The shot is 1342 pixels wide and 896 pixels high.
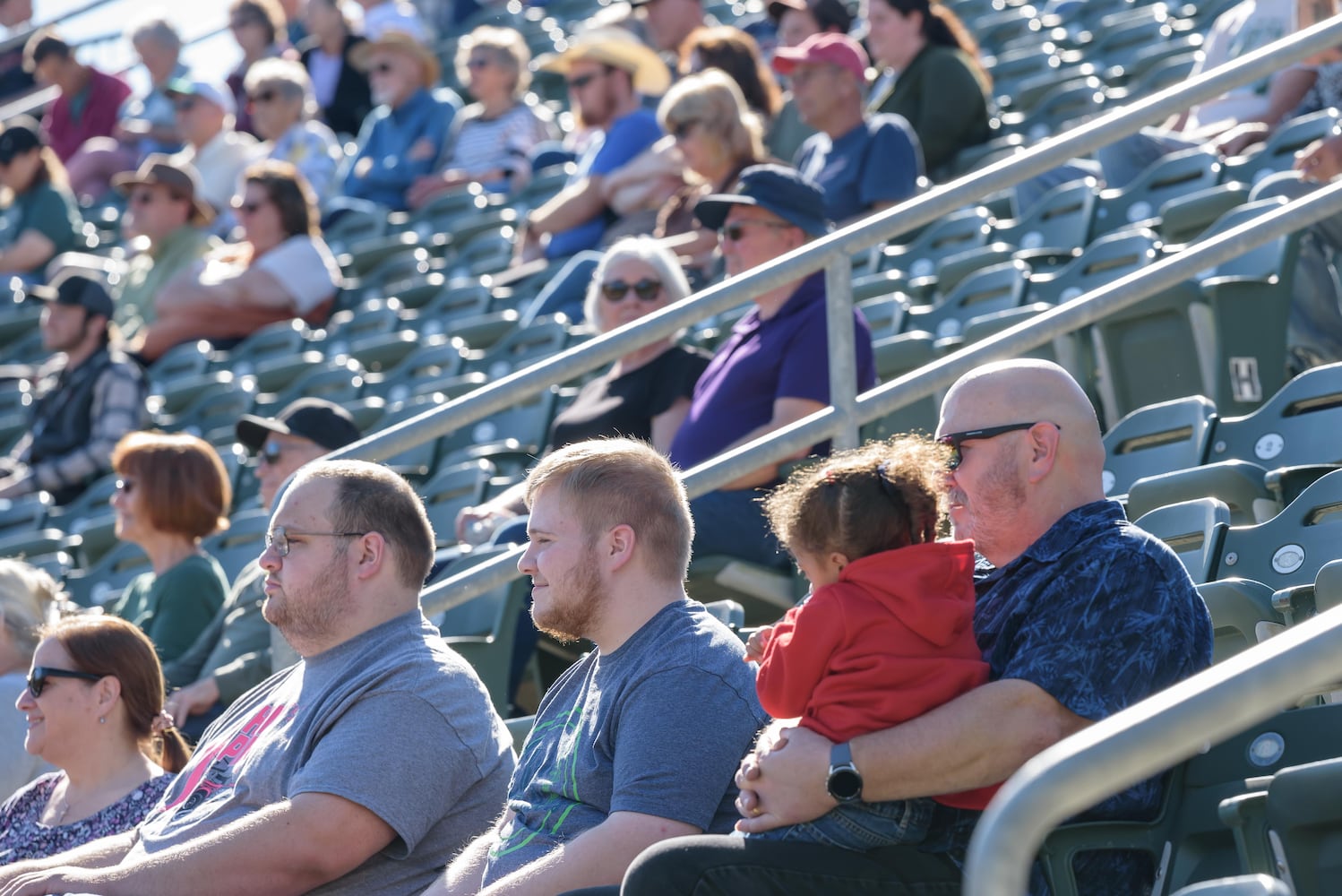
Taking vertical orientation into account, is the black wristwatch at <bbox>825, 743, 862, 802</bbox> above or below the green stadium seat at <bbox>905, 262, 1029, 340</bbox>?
above

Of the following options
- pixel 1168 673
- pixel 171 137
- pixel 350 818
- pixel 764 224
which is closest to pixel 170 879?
pixel 350 818

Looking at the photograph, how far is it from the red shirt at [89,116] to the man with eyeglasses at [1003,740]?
11.0 m

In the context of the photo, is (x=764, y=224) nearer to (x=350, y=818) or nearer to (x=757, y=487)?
(x=757, y=487)

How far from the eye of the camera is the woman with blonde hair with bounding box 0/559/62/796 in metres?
4.52

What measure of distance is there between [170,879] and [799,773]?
1.19m

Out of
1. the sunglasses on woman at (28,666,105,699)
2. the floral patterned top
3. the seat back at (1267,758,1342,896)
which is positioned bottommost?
the floral patterned top

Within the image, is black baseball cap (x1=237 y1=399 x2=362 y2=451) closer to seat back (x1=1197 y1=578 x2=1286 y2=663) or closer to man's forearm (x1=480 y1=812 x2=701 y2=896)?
man's forearm (x1=480 y1=812 x2=701 y2=896)

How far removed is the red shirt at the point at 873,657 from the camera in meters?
2.56

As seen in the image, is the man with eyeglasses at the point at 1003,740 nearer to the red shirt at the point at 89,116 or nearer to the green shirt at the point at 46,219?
the green shirt at the point at 46,219

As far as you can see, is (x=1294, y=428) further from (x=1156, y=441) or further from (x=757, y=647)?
(x=757, y=647)

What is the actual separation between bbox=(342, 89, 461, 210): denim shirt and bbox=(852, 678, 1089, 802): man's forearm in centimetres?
816

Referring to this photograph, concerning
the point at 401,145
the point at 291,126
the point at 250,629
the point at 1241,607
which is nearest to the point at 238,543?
the point at 250,629

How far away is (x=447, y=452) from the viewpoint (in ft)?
21.5

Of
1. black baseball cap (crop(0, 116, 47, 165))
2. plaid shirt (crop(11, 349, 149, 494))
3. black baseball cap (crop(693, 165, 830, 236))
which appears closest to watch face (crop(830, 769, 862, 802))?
black baseball cap (crop(693, 165, 830, 236))
